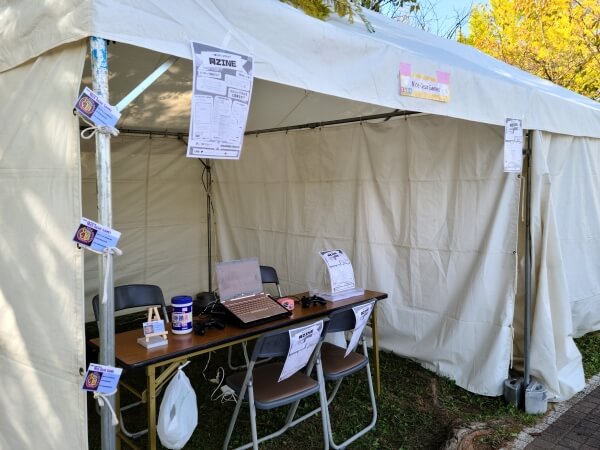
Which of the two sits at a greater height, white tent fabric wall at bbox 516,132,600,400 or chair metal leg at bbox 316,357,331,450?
white tent fabric wall at bbox 516,132,600,400

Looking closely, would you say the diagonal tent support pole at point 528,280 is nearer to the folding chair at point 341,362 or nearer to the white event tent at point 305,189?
the white event tent at point 305,189

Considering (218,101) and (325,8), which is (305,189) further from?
(218,101)

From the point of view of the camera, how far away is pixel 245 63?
5.14 ft

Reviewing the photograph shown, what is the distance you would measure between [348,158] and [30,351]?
284 cm

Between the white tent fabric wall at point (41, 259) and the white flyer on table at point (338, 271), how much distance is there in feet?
5.65

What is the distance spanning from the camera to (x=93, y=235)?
53.6 inches

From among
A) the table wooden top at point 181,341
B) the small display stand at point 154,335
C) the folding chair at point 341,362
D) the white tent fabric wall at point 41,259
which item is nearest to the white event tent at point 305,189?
the white tent fabric wall at point 41,259

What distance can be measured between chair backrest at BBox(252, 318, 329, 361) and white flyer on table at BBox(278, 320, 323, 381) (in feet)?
0.08

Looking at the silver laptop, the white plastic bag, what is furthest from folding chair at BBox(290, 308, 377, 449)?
the white plastic bag

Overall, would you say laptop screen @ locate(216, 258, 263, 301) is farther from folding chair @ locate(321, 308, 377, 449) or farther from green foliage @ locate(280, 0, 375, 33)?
green foliage @ locate(280, 0, 375, 33)

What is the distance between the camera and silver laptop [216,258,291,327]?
236 cm

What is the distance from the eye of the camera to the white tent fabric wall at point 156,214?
15.2 ft

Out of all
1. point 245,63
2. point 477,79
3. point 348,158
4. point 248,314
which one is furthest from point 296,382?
point 348,158

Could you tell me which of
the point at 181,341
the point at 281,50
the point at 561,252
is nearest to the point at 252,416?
the point at 181,341
